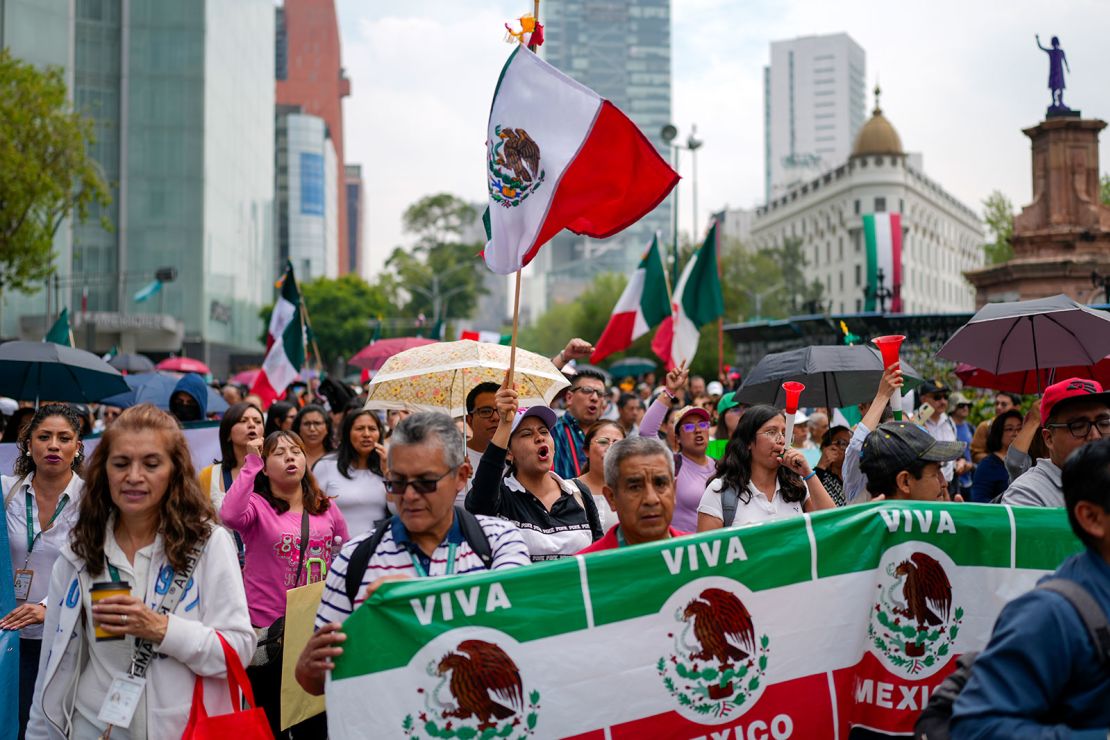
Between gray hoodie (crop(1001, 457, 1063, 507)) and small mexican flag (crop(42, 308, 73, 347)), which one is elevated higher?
small mexican flag (crop(42, 308, 73, 347))

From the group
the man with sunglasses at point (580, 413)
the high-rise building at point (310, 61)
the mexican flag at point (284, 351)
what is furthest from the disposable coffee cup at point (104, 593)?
the high-rise building at point (310, 61)

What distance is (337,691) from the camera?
134 inches

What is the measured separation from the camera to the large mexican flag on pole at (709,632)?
3.47m

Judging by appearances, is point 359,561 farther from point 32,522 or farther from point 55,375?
point 55,375

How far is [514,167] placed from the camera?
525 cm

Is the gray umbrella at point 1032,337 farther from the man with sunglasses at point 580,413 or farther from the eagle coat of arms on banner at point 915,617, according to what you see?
the eagle coat of arms on banner at point 915,617

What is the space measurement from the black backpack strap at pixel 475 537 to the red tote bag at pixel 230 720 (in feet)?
2.61

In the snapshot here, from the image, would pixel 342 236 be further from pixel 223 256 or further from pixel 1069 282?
pixel 1069 282

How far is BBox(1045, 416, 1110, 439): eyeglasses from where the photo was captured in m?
4.58

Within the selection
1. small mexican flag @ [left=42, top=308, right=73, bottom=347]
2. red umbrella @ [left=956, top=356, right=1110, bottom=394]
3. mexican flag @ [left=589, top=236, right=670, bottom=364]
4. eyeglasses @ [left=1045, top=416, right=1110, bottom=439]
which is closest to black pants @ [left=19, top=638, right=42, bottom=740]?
eyeglasses @ [left=1045, top=416, right=1110, bottom=439]

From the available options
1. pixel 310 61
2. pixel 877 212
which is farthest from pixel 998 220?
pixel 310 61

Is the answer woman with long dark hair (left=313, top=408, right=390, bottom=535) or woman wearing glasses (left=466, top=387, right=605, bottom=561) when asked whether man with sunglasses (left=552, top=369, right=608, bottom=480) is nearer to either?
woman with long dark hair (left=313, top=408, right=390, bottom=535)

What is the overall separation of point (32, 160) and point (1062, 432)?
79.7 ft

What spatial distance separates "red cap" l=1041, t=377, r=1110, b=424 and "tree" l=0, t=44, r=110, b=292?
77.9ft
